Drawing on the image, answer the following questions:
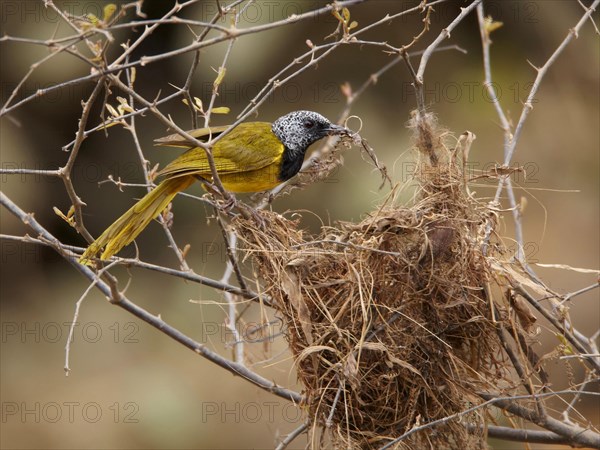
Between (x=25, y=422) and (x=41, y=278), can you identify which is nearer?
(x=25, y=422)

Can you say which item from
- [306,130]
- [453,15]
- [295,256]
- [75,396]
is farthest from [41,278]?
[295,256]

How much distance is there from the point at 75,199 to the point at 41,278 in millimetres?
7646

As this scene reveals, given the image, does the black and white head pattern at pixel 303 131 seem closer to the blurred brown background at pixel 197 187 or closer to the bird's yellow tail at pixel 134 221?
the bird's yellow tail at pixel 134 221

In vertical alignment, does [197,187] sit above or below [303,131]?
above

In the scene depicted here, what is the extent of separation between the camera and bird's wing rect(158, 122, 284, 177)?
3893mm

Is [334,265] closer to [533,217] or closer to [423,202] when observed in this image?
[423,202]

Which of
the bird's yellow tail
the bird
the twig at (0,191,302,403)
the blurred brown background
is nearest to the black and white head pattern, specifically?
the bird

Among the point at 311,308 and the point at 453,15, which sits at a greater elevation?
the point at 453,15

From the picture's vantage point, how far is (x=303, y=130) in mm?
4254

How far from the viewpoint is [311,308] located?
3092 mm

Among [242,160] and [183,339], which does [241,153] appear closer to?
[242,160]

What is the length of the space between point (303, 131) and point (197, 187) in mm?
4002

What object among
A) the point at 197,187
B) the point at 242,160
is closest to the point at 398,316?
the point at 242,160

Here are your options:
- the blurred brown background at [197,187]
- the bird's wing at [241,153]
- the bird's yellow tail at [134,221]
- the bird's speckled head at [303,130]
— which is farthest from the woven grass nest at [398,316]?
the blurred brown background at [197,187]
